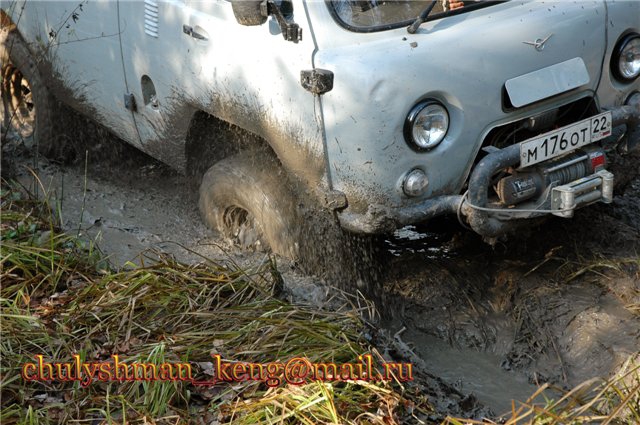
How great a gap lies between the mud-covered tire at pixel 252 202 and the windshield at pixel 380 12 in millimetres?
944

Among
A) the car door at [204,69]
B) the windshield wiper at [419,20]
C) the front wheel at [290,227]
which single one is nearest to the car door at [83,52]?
the car door at [204,69]

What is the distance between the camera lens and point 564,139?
4.37m

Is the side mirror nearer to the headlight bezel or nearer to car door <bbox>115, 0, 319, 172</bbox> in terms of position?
car door <bbox>115, 0, 319, 172</bbox>

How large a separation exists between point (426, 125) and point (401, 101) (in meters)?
0.19

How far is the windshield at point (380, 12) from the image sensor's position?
14.0 feet

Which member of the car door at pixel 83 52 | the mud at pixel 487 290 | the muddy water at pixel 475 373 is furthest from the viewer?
the car door at pixel 83 52

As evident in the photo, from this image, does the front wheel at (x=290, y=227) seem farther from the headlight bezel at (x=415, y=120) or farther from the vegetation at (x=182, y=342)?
the headlight bezel at (x=415, y=120)

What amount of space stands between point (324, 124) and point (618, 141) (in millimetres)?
1705

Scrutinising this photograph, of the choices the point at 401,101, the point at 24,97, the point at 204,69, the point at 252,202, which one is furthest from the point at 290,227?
the point at 24,97

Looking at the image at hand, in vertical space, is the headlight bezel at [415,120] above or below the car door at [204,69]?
below

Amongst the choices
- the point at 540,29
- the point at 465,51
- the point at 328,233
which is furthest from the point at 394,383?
the point at 540,29

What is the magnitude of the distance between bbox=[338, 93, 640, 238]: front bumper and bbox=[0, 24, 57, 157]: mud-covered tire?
9.49 feet

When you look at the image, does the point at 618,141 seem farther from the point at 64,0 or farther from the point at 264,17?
the point at 64,0

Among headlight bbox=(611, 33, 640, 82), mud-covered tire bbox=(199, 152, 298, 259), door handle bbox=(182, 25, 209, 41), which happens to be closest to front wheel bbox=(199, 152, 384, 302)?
mud-covered tire bbox=(199, 152, 298, 259)
